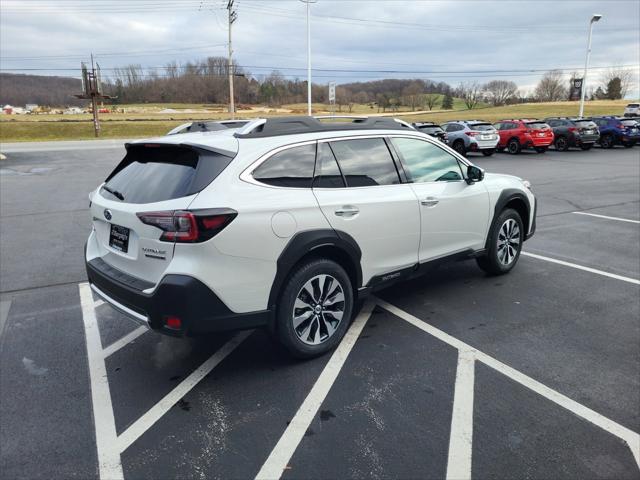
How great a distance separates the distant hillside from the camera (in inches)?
3214

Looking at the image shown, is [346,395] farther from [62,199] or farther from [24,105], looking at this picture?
[24,105]

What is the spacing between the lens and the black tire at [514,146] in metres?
24.8

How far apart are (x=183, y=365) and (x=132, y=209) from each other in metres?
1.29

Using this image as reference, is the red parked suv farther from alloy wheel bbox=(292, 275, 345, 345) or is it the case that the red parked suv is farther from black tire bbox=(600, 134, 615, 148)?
alloy wheel bbox=(292, 275, 345, 345)

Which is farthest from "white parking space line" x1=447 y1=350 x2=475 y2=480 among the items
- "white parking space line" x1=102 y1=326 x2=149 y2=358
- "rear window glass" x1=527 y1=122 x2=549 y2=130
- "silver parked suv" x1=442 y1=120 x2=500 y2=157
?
"rear window glass" x1=527 y1=122 x2=549 y2=130

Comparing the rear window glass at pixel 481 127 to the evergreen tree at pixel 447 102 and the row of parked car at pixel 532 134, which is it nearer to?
the row of parked car at pixel 532 134

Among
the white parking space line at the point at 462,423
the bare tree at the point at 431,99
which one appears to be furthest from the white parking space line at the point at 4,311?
the bare tree at the point at 431,99

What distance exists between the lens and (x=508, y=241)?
5.73m

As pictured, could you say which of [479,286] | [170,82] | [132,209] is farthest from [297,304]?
[170,82]

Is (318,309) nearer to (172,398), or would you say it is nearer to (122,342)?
(172,398)

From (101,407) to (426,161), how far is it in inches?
136

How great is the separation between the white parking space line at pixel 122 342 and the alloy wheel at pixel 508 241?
12.8ft

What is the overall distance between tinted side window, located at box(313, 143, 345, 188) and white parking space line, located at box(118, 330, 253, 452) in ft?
5.15

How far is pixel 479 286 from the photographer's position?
5.48m
